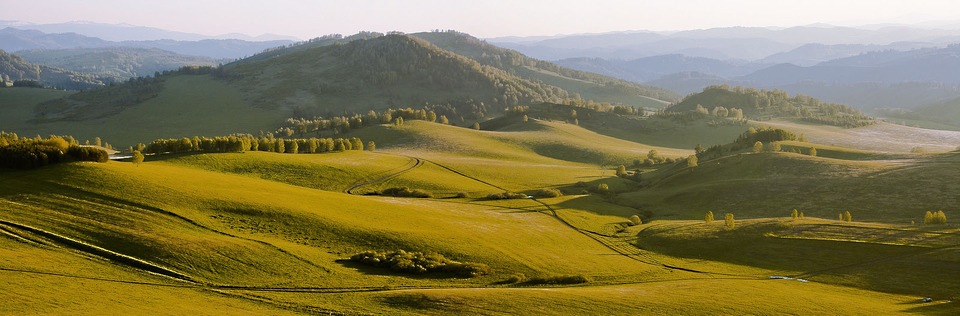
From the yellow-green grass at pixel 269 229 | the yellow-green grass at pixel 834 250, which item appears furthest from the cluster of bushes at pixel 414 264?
the yellow-green grass at pixel 834 250

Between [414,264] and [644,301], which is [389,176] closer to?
[414,264]

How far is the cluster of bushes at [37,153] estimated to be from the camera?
51.5 m

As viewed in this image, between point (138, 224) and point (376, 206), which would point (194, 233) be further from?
point (376, 206)

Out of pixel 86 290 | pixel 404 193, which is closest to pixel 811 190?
pixel 404 193

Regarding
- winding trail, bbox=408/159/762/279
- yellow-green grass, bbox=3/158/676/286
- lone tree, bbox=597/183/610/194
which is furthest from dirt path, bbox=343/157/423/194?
lone tree, bbox=597/183/610/194

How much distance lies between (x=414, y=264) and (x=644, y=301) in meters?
18.7

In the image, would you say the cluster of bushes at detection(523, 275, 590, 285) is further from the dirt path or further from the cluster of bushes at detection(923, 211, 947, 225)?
the dirt path

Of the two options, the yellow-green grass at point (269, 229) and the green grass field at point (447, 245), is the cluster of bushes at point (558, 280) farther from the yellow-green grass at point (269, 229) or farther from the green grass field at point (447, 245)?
the yellow-green grass at point (269, 229)

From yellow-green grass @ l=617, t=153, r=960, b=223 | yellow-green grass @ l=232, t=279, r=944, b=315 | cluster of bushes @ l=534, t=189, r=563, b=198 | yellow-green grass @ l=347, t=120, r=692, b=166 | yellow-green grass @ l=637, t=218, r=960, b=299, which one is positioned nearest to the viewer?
yellow-green grass @ l=232, t=279, r=944, b=315

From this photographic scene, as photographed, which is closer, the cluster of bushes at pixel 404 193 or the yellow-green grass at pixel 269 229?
the yellow-green grass at pixel 269 229

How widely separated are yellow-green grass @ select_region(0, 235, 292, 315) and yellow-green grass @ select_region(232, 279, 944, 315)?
4.60m

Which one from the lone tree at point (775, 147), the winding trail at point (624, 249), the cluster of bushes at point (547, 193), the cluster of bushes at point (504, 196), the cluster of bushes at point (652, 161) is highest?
the lone tree at point (775, 147)

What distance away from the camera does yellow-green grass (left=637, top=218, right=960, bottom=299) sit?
52.9 m

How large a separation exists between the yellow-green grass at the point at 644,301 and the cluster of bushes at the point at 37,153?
1243 inches
